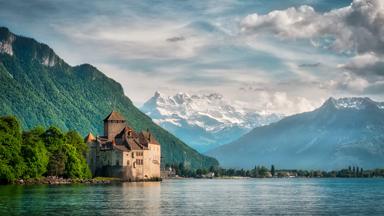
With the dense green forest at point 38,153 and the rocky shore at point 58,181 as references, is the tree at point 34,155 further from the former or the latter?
the rocky shore at point 58,181

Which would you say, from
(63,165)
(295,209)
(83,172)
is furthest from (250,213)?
(83,172)

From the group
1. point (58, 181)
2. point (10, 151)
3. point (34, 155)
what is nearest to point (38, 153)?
point (34, 155)

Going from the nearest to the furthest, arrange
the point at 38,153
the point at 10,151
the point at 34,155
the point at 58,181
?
the point at 10,151, the point at 34,155, the point at 38,153, the point at 58,181

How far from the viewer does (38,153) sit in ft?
504

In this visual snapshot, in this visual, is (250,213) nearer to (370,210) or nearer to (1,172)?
(370,210)

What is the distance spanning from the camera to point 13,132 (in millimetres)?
149250

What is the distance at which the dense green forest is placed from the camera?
143375 mm

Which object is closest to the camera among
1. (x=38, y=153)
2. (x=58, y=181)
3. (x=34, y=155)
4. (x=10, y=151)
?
(x=10, y=151)

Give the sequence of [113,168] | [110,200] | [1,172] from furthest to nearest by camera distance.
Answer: [113,168] < [1,172] < [110,200]

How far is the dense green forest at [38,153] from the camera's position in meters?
143

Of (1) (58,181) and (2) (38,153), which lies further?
(1) (58,181)

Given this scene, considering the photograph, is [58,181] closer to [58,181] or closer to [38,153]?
[58,181]

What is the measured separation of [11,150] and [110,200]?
5048 centimetres

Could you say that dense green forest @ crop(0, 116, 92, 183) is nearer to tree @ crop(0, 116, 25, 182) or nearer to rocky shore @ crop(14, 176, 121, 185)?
tree @ crop(0, 116, 25, 182)
